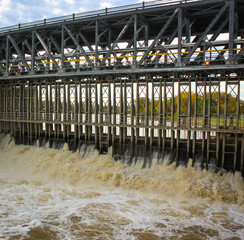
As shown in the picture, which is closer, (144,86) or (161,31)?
(161,31)

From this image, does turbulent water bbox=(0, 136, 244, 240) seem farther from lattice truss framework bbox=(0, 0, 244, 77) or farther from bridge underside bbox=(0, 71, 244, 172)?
lattice truss framework bbox=(0, 0, 244, 77)

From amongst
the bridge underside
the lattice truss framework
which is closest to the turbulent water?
the bridge underside

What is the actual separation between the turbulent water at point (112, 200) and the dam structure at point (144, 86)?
1.64 m

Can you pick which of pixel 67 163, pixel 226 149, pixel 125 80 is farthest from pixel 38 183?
pixel 226 149

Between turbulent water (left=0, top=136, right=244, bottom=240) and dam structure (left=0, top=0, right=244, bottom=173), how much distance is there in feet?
5.39

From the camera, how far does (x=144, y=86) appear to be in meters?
18.5

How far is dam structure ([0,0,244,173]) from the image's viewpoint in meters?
15.9

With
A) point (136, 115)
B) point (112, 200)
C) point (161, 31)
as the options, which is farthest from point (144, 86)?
point (112, 200)

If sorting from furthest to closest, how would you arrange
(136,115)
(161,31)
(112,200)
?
(136,115)
(161,31)
(112,200)

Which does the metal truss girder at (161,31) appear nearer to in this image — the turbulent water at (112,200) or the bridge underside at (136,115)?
the bridge underside at (136,115)

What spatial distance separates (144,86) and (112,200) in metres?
8.85

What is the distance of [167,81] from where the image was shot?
58.0ft

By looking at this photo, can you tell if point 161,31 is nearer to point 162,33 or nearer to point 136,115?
point 162,33

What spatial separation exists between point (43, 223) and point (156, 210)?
227 inches
